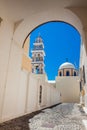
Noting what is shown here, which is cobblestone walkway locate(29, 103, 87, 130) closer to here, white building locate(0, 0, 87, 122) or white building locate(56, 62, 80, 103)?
white building locate(0, 0, 87, 122)

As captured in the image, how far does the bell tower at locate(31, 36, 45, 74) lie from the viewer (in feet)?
78.5

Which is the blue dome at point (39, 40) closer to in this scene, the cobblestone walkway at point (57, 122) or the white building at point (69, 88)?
the white building at point (69, 88)

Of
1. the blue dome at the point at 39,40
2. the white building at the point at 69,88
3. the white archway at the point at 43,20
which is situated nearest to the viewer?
the white archway at the point at 43,20

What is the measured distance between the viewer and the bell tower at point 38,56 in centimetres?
2393

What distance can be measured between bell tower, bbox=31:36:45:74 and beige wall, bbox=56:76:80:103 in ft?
13.1

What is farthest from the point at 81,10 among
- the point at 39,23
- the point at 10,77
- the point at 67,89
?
the point at 67,89

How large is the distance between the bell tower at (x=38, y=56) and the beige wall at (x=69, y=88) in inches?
158

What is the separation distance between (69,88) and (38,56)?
778 cm

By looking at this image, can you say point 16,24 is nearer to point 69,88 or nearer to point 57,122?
point 57,122

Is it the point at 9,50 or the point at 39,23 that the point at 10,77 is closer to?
the point at 9,50

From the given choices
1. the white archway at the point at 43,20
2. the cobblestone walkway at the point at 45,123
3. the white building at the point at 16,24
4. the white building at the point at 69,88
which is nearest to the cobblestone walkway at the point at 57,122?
the cobblestone walkway at the point at 45,123

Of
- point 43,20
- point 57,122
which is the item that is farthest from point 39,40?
point 57,122

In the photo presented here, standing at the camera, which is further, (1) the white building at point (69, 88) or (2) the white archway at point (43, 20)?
(1) the white building at point (69, 88)

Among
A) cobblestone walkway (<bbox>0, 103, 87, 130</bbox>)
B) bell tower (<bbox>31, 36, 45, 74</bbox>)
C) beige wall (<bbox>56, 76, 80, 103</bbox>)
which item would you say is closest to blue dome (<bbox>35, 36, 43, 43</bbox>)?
bell tower (<bbox>31, 36, 45, 74</bbox>)
